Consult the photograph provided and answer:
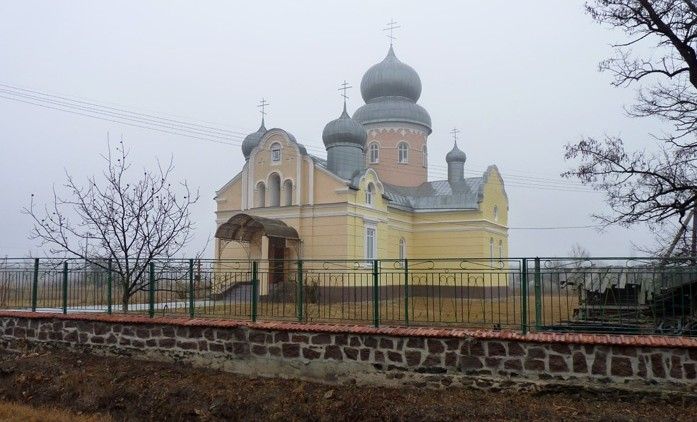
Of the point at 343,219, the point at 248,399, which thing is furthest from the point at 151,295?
the point at 343,219

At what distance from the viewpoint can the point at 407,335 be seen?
25.6ft

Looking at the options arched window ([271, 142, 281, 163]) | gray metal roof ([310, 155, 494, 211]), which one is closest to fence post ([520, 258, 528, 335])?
arched window ([271, 142, 281, 163])

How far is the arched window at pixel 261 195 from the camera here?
22750mm

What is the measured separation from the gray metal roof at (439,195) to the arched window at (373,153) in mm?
1595

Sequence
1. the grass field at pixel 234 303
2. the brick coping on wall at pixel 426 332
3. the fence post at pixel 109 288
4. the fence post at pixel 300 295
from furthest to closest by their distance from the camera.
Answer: the fence post at pixel 109 288 < the grass field at pixel 234 303 < the fence post at pixel 300 295 < the brick coping on wall at pixel 426 332

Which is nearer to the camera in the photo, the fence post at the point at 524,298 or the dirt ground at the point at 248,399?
the dirt ground at the point at 248,399

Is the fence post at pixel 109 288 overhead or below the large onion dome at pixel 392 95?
below

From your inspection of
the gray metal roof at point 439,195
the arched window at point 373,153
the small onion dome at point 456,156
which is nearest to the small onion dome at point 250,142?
the arched window at point 373,153

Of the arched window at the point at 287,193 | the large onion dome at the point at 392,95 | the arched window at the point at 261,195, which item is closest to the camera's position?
the arched window at the point at 287,193

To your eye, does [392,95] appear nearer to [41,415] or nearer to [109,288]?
[109,288]

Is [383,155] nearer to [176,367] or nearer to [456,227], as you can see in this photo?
[456,227]

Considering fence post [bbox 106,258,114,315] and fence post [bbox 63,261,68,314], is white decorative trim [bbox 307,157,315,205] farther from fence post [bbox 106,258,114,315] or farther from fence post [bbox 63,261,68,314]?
fence post [bbox 63,261,68,314]

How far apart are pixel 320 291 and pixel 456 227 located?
16623mm

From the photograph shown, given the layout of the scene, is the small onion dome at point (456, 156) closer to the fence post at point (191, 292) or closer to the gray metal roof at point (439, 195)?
the gray metal roof at point (439, 195)
